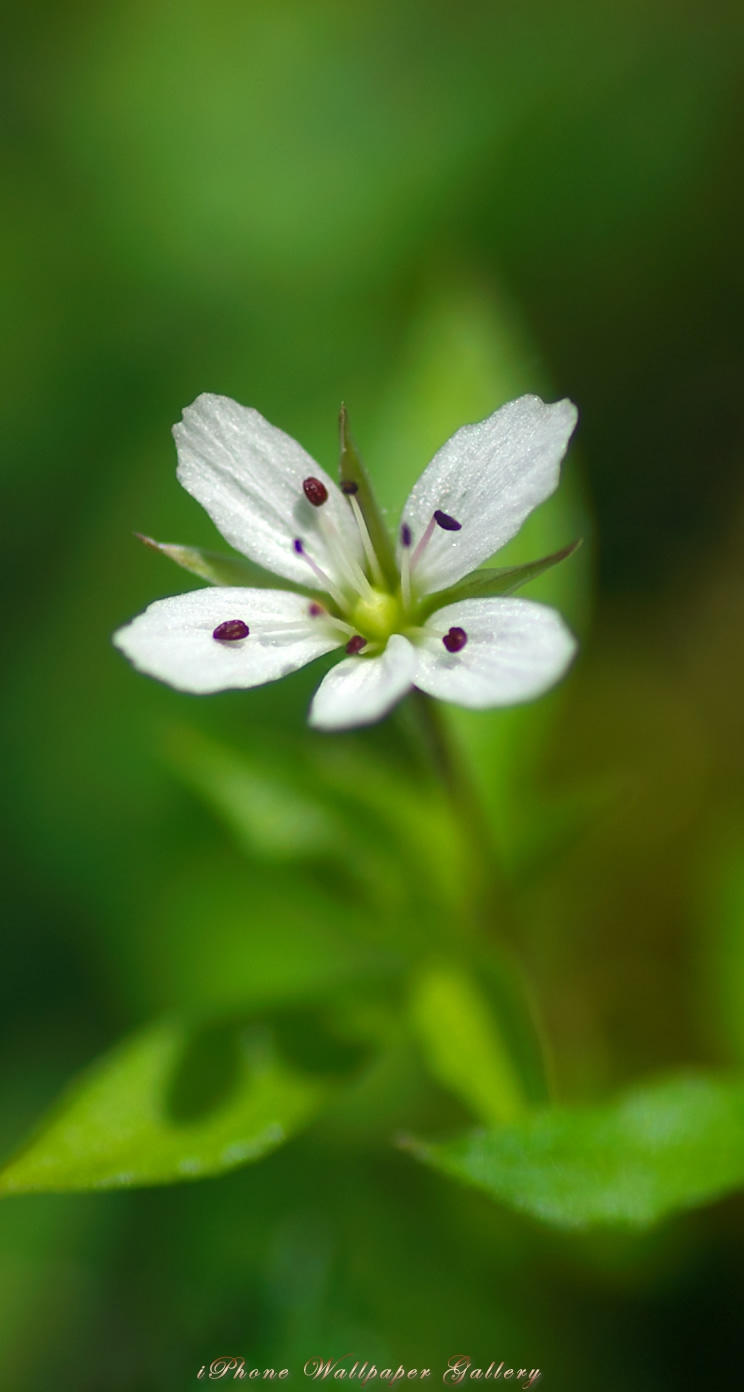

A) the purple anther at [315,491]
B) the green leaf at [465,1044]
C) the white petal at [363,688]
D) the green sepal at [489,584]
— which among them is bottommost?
the green leaf at [465,1044]

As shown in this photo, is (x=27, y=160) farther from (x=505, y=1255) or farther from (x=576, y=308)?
(x=505, y=1255)

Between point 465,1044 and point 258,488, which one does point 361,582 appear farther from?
point 465,1044

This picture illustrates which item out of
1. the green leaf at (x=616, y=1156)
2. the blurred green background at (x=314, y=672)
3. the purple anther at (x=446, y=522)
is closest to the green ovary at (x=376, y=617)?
the purple anther at (x=446, y=522)

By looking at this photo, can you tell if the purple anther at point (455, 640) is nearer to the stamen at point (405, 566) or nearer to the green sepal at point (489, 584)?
the green sepal at point (489, 584)

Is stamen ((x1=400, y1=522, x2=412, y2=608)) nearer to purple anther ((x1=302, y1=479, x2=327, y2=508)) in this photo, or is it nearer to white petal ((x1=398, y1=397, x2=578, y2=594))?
white petal ((x1=398, y1=397, x2=578, y2=594))

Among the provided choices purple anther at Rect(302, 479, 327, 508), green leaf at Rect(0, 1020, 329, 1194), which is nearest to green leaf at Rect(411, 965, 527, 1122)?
green leaf at Rect(0, 1020, 329, 1194)

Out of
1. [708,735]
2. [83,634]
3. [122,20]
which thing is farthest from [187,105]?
[708,735]

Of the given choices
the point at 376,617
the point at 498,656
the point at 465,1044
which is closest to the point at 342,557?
the point at 376,617
